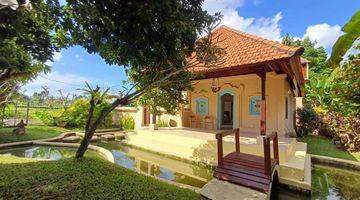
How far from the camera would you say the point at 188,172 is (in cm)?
973

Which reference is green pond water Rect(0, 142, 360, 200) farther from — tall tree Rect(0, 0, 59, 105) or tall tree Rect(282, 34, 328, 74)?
tall tree Rect(282, 34, 328, 74)

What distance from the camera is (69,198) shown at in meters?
4.74

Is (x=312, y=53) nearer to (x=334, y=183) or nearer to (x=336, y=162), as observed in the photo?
(x=336, y=162)

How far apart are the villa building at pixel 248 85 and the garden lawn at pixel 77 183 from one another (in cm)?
482

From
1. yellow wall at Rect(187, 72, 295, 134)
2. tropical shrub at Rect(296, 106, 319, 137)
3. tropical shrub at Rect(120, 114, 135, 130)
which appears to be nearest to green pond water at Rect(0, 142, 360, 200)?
yellow wall at Rect(187, 72, 295, 134)

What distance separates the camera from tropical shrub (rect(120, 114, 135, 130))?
2054cm

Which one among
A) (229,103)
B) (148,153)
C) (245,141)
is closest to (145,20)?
(245,141)

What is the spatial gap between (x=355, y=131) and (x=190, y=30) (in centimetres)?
1284

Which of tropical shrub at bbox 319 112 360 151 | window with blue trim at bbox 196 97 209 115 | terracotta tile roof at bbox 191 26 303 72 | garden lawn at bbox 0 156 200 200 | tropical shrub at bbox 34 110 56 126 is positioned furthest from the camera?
tropical shrub at bbox 34 110 56 126

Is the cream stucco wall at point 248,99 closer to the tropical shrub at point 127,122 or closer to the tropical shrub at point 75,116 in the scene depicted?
the tropical shrub at point 127,122

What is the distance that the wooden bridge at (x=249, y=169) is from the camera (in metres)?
6.75

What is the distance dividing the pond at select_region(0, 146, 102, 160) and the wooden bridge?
5798 mm

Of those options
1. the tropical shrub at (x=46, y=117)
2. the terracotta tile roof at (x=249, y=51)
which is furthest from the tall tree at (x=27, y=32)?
the tropical shrub at (x=46, y=117)

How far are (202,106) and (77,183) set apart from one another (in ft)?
38.0
